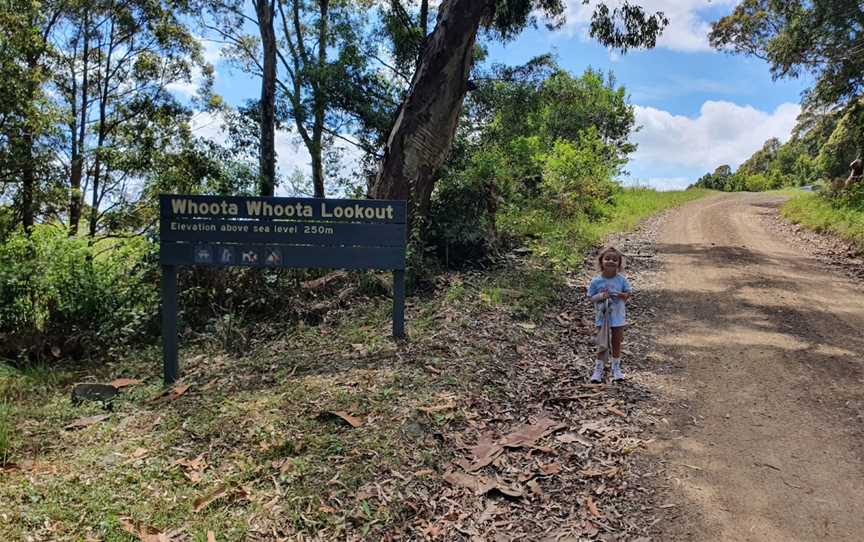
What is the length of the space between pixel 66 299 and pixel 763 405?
306 inches

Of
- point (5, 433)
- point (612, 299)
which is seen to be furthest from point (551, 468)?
point (5, 433)

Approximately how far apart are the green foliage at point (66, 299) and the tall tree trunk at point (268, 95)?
13.7 ft

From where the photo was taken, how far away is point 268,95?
41.3ft

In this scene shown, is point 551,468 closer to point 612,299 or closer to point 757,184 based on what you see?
point 612,299

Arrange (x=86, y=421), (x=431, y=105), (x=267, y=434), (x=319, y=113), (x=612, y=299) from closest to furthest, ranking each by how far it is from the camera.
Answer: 1. (x=267, y=434)
2. (x=86, y=421)
3. (x=612, y=299)
4. (x=431, y=105)
5. (x=319, y=113)

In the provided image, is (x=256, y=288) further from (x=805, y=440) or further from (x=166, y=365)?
(x=805, y=440)

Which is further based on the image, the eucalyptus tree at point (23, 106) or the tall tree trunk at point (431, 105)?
the eucalyptus tree at point (23, 106)

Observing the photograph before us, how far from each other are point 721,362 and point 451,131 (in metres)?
5.52

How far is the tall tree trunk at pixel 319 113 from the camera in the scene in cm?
1331

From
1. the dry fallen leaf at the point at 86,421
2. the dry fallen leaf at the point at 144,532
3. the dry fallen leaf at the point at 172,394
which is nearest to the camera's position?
the dry fallen leaf at the point at 144,532

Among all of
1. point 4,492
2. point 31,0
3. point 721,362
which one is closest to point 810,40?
point 721,362

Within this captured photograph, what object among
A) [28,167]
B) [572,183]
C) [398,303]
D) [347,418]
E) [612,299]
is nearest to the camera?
[347,418]

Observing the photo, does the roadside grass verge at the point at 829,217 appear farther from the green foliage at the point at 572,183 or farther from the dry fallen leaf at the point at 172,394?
the dry fallen leaf at the point at 172,394

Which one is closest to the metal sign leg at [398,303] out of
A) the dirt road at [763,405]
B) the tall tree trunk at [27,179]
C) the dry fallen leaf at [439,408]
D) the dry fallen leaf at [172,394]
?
the dry fallen leaf at [439,408]
